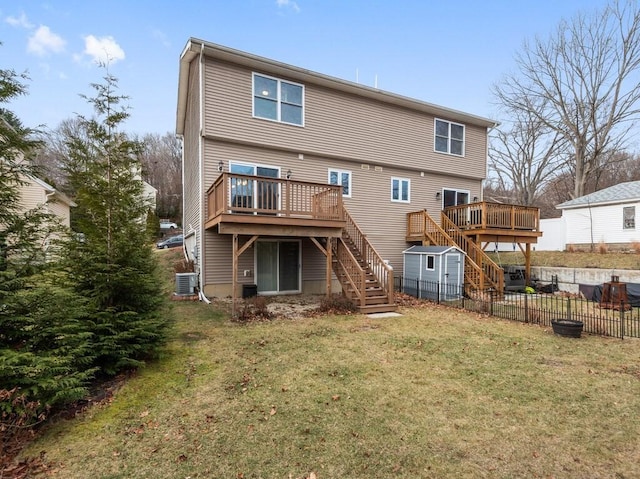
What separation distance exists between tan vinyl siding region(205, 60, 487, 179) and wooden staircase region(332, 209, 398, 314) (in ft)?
13.5

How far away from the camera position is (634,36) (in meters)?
22.1

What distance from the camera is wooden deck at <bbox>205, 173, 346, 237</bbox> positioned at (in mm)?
8883

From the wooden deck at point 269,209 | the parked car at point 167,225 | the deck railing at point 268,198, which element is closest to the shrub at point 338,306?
the wooden deck at point 269,209

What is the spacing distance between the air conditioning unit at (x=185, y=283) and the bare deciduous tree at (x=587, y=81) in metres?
28.1

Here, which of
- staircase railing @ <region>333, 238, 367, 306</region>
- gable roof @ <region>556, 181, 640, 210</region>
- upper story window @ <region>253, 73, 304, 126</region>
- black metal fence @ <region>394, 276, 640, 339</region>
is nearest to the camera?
black metal fence @ <region>394, 276, 640, 339</region>

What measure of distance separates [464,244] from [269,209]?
27.5 ft

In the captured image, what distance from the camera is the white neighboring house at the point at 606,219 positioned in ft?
57.3

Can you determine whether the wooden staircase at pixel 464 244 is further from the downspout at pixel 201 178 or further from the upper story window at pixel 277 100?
the downspout at pixel 201 178

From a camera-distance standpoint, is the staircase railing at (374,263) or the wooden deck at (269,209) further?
the staircase railing at (374,263)

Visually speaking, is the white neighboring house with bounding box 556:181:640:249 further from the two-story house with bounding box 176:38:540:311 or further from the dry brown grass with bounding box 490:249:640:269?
the two-story house with bounding box 176:38:540:311

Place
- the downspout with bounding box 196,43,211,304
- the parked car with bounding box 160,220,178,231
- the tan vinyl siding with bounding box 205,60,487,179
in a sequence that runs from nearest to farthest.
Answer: the downspout with bounding box 196,43,211,304 → the tan vinyl siding with bounding box 205,60,487,179 → the parked car with bounding box 160,220,178,231

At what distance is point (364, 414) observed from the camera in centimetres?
386

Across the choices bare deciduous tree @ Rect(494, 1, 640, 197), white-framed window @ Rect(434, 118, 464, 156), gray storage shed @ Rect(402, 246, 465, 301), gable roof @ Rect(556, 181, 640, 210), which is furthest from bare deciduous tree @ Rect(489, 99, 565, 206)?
gray storage shed @ Rect(402, 246, 465, 301)

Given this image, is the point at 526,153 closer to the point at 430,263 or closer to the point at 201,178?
the point at 430,263
